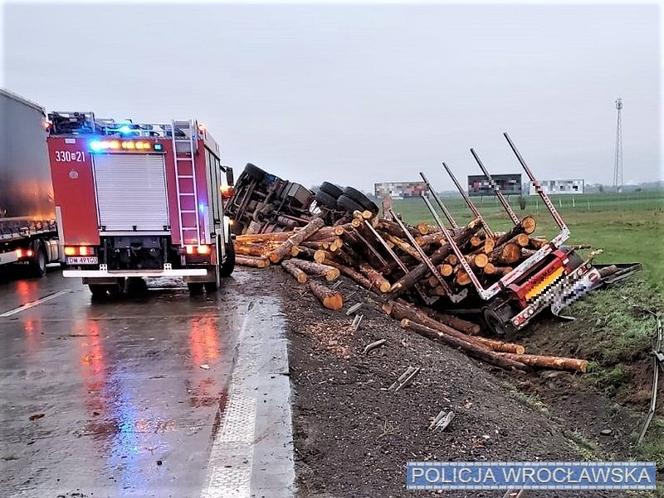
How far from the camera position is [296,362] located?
211 inches

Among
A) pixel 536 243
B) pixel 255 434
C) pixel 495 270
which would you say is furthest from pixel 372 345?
pixel 536 243

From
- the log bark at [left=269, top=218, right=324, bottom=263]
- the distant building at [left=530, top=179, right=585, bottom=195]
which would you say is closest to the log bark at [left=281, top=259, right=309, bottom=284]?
the log bark at [left=269, top=218, right=324, bottom=263]

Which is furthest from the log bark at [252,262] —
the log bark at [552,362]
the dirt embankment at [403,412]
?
the log bark at [552,362]

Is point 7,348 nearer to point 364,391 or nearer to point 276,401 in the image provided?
point 276,401

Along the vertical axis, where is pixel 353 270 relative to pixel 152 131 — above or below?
below

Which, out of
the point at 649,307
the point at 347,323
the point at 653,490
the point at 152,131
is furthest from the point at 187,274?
the point at 649,307

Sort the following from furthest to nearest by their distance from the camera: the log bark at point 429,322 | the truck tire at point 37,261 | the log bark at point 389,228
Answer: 1. the truck tire at point 37,261
2. the log bark at point 389,228
3. the log bark at point 429,322

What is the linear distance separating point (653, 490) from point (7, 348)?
753 cm

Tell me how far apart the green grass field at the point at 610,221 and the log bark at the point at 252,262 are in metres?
4.68

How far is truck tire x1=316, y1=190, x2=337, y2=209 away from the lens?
1611cm

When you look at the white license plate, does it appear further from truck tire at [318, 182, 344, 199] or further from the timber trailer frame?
truck tire at [318, 182, 344, 199]

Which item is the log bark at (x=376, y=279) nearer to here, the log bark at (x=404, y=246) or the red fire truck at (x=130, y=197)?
the log bark at (x=404, y=246)

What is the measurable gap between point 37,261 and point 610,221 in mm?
21604

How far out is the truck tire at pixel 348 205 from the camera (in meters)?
14.9
